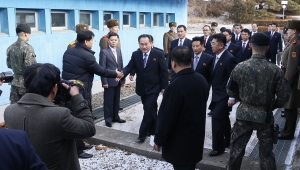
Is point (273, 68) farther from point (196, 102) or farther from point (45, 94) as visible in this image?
point (45, 94)

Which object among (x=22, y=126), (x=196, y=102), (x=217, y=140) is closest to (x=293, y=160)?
(x=217, y=140)

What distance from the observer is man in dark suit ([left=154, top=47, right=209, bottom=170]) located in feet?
10.1

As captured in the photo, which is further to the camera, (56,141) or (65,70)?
(65,70)

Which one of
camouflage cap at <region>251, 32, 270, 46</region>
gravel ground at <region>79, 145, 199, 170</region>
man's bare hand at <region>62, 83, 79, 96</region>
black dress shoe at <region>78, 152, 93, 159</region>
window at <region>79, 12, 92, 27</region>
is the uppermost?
window at <region>79, 12, 92, 27</region>

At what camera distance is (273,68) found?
11.5ft

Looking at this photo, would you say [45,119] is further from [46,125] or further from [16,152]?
[16,152]

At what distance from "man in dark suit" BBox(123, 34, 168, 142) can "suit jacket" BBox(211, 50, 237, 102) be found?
2.98 ft

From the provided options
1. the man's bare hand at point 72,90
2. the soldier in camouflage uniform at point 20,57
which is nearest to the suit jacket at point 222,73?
the man's bare hand at point 72,90

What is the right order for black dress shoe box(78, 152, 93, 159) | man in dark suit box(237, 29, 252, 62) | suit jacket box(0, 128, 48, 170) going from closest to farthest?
suit jacket box(0, 128, 48, 170), black dress shoe box(78, 152, 93, 159), man in dark suit box(237, 29, 252, 62)

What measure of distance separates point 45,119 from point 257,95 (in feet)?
7.64

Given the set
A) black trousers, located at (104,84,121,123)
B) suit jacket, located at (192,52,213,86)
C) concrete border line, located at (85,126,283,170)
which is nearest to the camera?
concrete border line, located at (85,126,283,170)

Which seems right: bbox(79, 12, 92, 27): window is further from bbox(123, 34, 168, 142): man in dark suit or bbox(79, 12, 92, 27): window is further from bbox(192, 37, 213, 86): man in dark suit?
bbox(192, 37, 213, 86): man in dark suit

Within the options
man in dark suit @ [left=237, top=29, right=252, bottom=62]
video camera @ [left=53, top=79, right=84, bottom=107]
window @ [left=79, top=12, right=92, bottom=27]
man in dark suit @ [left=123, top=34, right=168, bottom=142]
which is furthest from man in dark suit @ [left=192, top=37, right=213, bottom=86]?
window @ [left=79, top=12, right=92, bottom=27]

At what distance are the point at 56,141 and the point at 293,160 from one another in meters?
3.56
